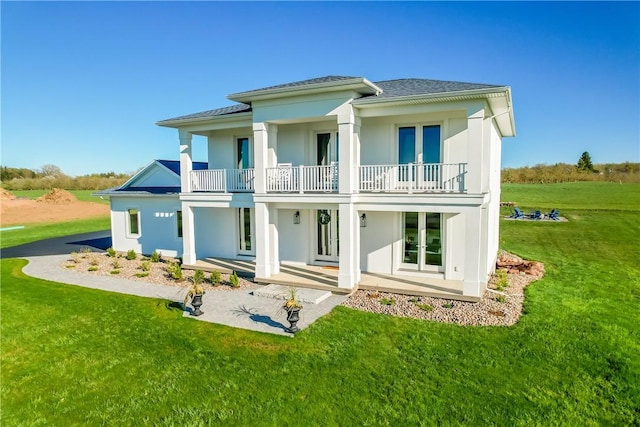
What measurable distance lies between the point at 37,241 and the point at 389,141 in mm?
23123

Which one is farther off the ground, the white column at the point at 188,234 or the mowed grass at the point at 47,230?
the white column at the point at 188,234

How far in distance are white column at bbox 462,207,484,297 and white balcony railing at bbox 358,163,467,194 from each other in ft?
3.24

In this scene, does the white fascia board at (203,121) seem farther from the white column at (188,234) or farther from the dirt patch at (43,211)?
the dirt patch at (43,211)

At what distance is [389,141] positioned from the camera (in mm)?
12602

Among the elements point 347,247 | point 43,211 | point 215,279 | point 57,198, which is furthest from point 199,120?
point 57,198

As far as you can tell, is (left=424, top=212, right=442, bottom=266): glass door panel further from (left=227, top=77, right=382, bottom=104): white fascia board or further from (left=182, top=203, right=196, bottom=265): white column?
(left=182, top=203, right=196, bottom=265): white column

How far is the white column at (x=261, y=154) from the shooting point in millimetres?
12672

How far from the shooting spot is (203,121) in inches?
560

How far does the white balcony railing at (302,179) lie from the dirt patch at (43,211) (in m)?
31.8

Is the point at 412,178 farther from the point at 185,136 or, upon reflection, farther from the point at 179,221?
the point at 179,221

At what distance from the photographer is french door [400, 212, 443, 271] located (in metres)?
12.5

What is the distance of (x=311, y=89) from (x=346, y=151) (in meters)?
2.12

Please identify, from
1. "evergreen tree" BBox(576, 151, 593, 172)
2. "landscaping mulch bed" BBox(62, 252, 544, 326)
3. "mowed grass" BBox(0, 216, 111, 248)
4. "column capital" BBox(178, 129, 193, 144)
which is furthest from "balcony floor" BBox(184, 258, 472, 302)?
"evergreen tree" BBox(576, 151, 593, 172)

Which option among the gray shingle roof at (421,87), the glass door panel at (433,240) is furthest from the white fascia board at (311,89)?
the glass door panel at (433,240)
